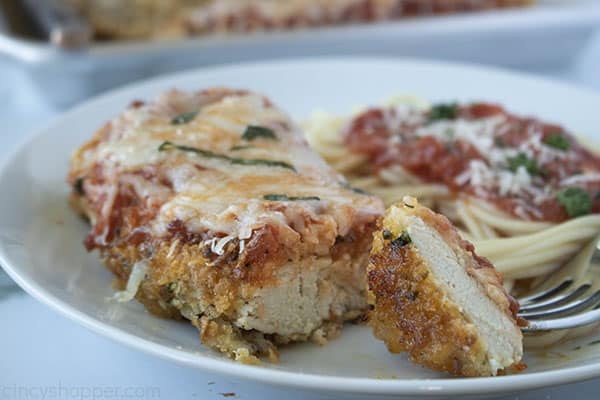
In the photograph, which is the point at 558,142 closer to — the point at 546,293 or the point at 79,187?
the point at 546,293

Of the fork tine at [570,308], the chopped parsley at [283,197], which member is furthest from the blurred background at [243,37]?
the fork tine at [570,308]

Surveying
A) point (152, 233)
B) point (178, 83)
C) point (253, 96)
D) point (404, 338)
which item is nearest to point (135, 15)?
point (178, 83)

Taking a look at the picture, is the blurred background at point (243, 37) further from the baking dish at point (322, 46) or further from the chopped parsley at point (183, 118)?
the chopped parsley at point (183, 118)

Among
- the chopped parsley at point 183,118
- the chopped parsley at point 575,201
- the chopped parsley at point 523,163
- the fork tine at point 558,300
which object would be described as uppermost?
the chopped parsley at point 183,118

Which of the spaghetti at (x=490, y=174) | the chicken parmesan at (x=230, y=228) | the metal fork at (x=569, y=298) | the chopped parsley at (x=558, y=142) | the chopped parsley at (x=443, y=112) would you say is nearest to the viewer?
the chicken parmesan at (x=230, y=228)

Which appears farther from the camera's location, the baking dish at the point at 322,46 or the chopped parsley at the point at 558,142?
the baking dish at the point at 322,46

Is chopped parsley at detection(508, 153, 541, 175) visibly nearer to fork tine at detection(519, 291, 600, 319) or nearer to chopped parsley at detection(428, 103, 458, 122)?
chopped parsley at detection(428, 103, 458, 122)

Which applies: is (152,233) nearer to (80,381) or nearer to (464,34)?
(80,381)

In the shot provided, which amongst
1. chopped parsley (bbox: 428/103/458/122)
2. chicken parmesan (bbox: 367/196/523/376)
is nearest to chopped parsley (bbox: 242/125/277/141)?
chicken parmesan (bbox: 367/196/523/376)
